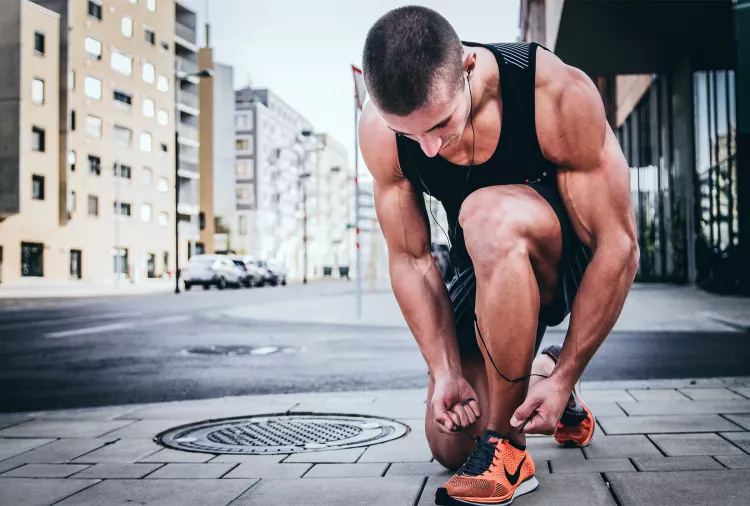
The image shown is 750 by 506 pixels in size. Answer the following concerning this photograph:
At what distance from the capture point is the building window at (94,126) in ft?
155

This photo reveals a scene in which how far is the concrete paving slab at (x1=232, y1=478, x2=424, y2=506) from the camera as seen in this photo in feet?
8.12

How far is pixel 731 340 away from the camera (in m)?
8.48

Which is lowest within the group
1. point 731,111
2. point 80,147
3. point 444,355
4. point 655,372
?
point 655,372

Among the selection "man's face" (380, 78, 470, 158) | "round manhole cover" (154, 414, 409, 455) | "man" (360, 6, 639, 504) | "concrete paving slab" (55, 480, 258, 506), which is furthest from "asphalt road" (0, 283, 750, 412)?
"man's face" (380, 78, 470, 158)

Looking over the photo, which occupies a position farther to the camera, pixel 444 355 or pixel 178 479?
pixel 178 479


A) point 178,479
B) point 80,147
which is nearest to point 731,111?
point 178,479

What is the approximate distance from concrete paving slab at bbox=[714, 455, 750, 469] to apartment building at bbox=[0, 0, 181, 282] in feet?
89.1

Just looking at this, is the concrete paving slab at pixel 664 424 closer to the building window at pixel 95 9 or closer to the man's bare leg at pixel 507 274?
the man's bare leg at pixel 507 274

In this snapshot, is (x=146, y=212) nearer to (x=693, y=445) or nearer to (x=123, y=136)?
(x=123, y=136)

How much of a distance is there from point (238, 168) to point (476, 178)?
82.1m

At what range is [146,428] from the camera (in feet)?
13.0

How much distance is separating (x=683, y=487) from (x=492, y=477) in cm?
63

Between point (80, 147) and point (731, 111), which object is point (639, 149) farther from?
point (80, 147)

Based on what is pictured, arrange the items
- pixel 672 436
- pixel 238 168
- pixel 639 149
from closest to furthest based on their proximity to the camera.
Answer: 1. pixel 672 436
2. pixel 639 149
3. pixel 238 168
